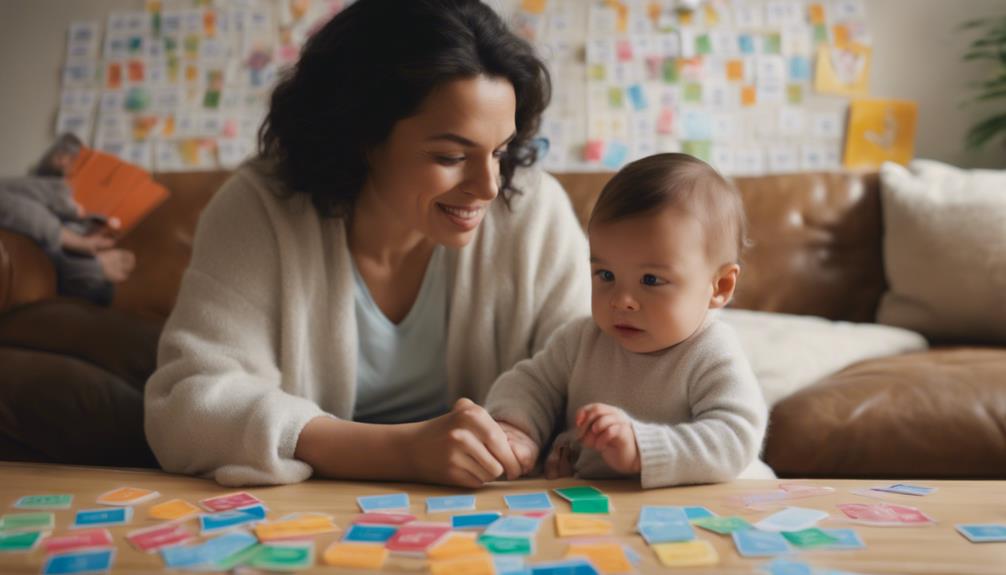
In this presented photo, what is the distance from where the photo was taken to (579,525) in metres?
0.87

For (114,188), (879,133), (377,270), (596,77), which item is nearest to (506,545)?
(377,270)

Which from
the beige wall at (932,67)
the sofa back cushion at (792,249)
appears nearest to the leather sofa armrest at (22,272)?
the sofa back cushion at (792,249)

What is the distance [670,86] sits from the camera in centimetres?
318

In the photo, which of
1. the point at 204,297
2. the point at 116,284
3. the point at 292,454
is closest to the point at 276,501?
the point at 292,454

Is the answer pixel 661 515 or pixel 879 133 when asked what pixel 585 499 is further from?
pixel 879 133

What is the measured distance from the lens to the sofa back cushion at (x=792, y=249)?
7.47ft

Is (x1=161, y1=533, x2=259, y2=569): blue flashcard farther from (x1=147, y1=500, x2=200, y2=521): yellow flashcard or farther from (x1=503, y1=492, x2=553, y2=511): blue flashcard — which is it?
(x1=503, y1=492, x2=553, y2=511): blue flashcard

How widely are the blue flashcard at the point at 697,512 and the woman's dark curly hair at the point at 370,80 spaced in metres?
0.67

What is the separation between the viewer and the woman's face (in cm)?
121

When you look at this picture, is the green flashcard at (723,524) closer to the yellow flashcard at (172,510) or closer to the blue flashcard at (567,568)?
the blue flashcard at (567,568)

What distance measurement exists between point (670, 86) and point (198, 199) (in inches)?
69.6

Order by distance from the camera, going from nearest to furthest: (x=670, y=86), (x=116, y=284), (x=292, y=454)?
(x=292, y=454), (x=116, y=284), (x=670, y=86)

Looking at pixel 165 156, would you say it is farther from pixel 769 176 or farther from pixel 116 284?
pixel 769 176

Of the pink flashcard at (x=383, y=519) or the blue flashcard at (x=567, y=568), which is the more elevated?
the blue flashcard at (x=567, y=568)
